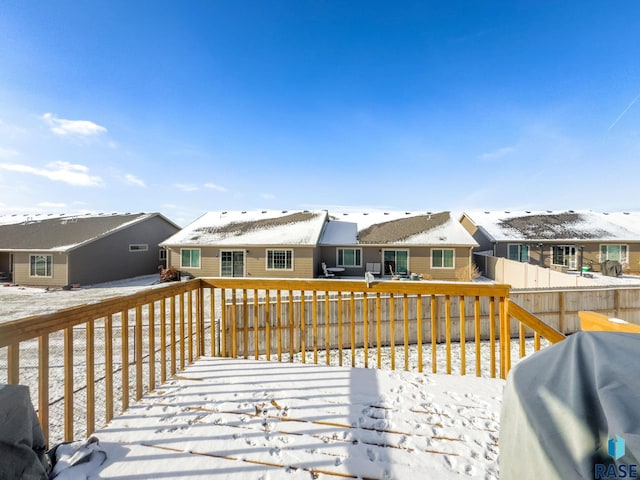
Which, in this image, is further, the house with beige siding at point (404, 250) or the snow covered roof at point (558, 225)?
the snow covered roof at point (558, 225)

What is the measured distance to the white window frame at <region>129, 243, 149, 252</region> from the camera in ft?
53.1

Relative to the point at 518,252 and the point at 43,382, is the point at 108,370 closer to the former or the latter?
the point at 43,382

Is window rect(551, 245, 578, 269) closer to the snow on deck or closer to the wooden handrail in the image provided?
the wooden handrail

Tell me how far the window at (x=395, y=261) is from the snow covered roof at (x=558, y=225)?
548cm

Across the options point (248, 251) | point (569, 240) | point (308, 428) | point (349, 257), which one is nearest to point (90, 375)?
point (308, 428)

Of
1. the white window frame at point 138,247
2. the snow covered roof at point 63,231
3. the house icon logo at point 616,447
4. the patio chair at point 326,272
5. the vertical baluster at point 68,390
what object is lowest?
the patio chair at point 326,272

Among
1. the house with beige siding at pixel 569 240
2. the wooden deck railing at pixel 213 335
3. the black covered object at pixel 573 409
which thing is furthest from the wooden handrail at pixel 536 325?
the house with beige siding at pixel 569 240

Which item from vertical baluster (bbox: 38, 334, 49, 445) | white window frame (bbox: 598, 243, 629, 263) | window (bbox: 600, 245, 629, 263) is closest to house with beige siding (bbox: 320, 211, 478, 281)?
white window frame (bbox: 598, 243, 629, 263)

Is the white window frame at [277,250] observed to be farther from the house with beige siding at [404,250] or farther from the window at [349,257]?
the window at [349,257]

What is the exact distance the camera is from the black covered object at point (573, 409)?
27.1 inches

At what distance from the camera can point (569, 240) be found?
48.0ft

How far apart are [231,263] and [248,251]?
1093 mm

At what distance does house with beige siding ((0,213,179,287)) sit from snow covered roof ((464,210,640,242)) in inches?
798

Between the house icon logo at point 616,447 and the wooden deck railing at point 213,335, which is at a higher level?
the house icon logo at point 616,447
